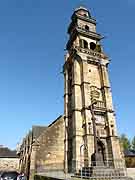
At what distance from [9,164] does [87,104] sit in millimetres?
25774

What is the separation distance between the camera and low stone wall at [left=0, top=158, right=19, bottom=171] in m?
36.3

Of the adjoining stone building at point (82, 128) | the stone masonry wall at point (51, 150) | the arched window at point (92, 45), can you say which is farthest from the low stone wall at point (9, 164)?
the arched window at point (92, 45)

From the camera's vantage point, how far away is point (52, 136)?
77.2 feet

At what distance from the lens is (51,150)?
74.1 ft

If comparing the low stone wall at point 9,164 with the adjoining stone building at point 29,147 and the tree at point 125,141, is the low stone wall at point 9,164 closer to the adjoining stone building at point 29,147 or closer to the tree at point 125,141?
the adjoining stone building at point 29,147

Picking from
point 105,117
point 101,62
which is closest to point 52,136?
point 105,117

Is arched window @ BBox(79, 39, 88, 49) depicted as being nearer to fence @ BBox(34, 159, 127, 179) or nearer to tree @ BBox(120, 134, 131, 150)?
fence @ BBox(34, 159, 127, 179)

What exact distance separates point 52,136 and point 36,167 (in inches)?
172

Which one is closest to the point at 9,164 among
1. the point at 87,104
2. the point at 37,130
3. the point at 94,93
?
the point at 37,130

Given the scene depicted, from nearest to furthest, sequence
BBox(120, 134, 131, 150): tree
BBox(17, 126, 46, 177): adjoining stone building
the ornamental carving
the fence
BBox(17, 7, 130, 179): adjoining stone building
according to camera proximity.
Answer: the fence < BBox(17, 7, 130, 179): adjoining stone building < BBox(17, 126, 46, 177): adjoining stone building < the ornamental carving < BBox(120, 134, 131, 150): tree

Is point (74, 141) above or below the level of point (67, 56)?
below

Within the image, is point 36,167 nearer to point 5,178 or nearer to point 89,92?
point 5,178

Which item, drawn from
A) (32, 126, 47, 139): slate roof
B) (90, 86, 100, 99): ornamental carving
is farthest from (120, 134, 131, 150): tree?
(90, 86, 100, 99): ornamental carving

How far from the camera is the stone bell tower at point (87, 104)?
20.4 meters
